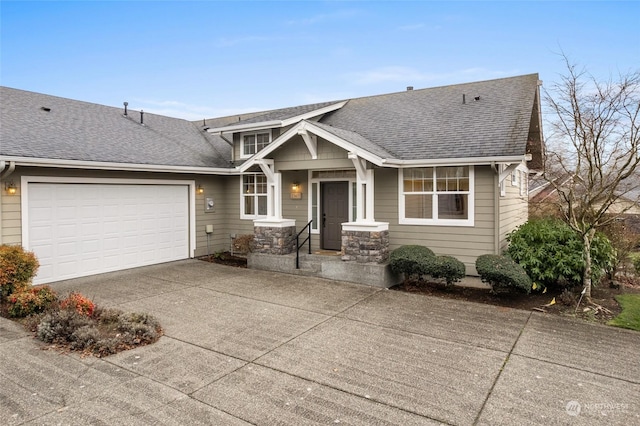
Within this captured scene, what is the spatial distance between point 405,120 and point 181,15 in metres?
9.04

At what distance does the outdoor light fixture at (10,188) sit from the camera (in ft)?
25.0

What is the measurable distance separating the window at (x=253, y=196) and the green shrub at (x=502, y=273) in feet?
22.0

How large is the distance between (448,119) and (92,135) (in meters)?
9.37

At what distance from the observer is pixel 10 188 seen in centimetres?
765

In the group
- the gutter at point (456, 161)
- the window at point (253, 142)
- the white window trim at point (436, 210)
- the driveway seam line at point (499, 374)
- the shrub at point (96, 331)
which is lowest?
the driveway seam line at point (499, 374)

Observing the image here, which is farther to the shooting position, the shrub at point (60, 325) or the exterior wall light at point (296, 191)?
the exterior wall light at point (296, 191)

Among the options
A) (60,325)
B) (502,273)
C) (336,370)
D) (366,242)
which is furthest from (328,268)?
(60,325)

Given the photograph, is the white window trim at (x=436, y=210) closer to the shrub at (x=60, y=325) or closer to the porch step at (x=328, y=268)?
the porch step at (x=328, y=268)

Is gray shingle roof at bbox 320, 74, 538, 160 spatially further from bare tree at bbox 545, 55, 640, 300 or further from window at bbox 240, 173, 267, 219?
window at bbox 240, 173, 267, 219

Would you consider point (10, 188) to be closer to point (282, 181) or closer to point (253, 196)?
point (253, 196)

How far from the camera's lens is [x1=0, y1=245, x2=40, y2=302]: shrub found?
658cm

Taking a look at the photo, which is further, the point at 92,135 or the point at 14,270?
the point at 92,135

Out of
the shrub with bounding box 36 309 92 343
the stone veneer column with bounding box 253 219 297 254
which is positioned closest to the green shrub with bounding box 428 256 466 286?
the stone veneer column with bounding box 253 219 297 254

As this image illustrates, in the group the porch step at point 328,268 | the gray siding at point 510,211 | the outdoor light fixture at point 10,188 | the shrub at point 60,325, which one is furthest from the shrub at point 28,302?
the gray siding at point 510,211
